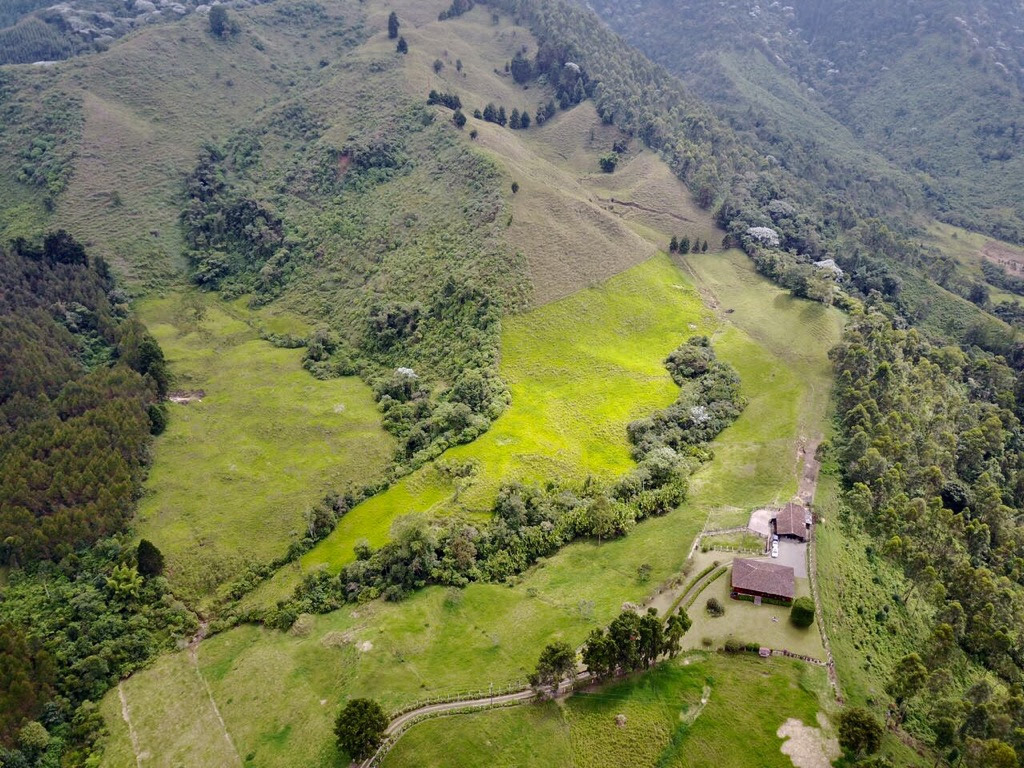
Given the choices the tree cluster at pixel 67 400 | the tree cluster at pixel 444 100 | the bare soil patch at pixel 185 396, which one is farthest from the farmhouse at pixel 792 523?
the tree cluster at pixel 444 100

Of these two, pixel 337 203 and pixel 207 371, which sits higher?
pixel 337 203

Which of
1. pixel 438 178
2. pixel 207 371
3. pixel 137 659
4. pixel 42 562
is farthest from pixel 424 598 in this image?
pixel 438 178

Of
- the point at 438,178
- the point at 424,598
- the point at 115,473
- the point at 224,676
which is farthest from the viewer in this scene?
the point at 438,178

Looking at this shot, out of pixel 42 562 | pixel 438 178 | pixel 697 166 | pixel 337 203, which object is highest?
pixel 697 166

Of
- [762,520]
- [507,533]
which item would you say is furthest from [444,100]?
[762,520]

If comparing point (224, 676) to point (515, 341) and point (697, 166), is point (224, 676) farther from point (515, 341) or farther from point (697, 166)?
point (697, 166)

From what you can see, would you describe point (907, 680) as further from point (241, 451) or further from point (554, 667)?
point (241, 451)

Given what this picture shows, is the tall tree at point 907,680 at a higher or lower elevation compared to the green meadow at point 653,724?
higher

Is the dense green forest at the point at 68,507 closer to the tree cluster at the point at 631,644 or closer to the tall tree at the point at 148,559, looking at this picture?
the tall tree at the point at 148,559
